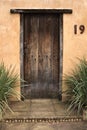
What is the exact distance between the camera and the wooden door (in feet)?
29.6

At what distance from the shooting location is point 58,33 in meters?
9.04

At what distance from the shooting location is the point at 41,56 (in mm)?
9117

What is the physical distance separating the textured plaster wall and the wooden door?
11.9 inches

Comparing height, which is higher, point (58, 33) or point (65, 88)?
point (58, 33)

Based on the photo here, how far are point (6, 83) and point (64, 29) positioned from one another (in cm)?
210

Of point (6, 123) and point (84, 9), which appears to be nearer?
point (6, 123)

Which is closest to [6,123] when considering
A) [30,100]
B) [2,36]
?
[30,100]

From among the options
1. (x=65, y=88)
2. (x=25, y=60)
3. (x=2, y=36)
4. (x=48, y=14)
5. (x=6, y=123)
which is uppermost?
(x=48, y=14)

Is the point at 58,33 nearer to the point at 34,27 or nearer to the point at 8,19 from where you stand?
the point at 34,27

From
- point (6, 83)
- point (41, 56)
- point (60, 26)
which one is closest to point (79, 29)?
point (60, 26)

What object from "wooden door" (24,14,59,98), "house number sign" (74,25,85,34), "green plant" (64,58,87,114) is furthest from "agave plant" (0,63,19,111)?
"house number sign" (74,25,85,34)

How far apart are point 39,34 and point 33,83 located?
1.30m

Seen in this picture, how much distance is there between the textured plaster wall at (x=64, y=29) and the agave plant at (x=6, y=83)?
23 centimetres

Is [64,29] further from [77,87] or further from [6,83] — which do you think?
[6,83]
